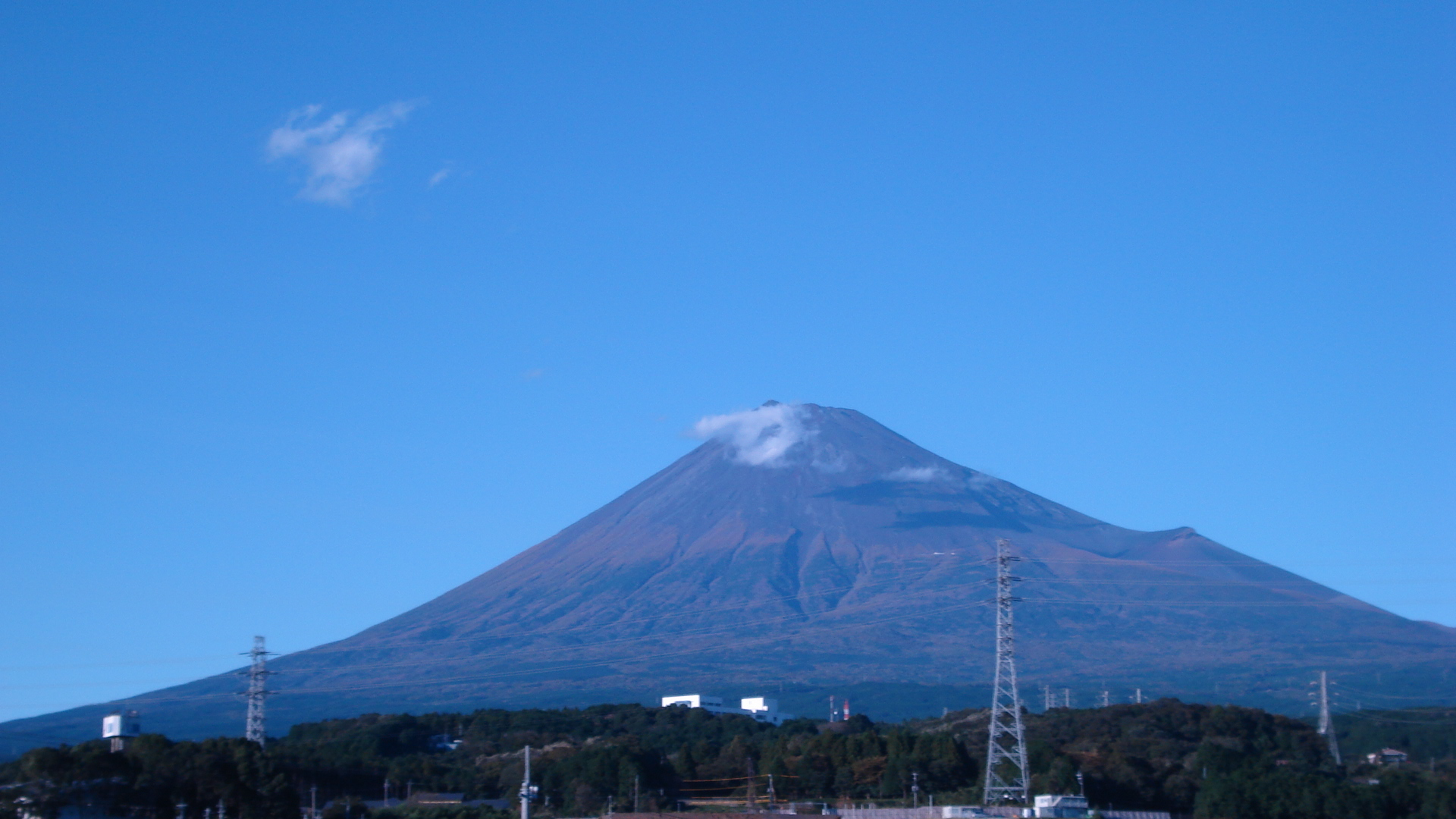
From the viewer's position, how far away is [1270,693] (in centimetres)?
17738

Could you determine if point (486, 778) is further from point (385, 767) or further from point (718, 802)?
point (718, 802)

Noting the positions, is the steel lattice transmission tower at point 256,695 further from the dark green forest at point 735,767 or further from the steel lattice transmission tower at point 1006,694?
the steel lattice transmission tower at point 1006,694

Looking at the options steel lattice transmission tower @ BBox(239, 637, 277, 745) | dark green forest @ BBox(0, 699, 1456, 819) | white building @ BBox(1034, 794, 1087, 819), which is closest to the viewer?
dark green forest @ BBox(0, 699, 1456, 819)

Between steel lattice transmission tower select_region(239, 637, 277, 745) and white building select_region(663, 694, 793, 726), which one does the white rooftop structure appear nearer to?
steel lattice transmission tower select_region(239, 637, 277, 745)

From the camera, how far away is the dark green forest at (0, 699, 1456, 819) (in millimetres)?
49719

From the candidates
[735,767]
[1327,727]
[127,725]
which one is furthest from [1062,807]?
[127,725]

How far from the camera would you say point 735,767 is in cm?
7606

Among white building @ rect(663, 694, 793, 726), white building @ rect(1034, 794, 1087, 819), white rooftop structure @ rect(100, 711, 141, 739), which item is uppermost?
white rooftop structure @ rect(100, 711, 141, 739)

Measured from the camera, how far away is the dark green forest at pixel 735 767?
49719 mm

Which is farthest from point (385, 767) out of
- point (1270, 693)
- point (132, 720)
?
point (1270, 693)

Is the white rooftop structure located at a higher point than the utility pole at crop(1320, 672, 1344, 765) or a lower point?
higher

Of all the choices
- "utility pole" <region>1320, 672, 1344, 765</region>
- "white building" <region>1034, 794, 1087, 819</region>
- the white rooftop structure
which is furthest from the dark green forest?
the white rooftop structure

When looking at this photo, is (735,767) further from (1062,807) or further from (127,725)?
(127,725)

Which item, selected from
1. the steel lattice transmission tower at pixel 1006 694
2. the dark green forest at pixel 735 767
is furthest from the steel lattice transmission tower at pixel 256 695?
the steel lattice transmission tower at pixel 1006 694
